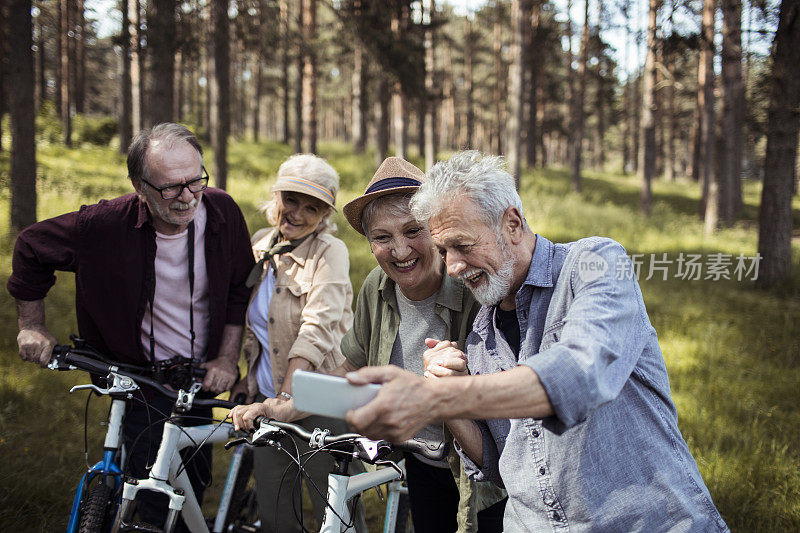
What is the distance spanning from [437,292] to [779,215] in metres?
9.80

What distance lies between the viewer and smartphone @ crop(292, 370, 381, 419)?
134 centimetres

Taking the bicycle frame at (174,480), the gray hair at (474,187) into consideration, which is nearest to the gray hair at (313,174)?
the bicycle frame at (174,480)

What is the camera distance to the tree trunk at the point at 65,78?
72.0 feet

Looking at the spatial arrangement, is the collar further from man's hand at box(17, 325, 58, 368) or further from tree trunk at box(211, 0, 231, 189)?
tree trunk at box(211, 0, 231, 189)

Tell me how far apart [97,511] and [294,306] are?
134cm

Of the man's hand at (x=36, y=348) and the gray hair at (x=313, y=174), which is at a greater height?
the gray hair at (x=313, y=174)

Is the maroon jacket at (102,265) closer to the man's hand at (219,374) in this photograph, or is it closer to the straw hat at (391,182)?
the man's hand at (219,374)

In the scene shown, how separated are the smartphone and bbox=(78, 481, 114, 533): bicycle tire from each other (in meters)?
1.95

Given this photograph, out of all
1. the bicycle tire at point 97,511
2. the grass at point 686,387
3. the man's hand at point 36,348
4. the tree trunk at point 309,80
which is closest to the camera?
the bicycle tire at point 97,511

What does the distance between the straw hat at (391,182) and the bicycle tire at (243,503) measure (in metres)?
2.26

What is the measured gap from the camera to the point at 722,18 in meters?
14.8

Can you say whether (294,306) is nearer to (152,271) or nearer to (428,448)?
(152,271)

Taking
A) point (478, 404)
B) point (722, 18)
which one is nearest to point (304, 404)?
point (478, 404)

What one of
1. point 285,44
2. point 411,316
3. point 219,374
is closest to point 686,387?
point 411,316
